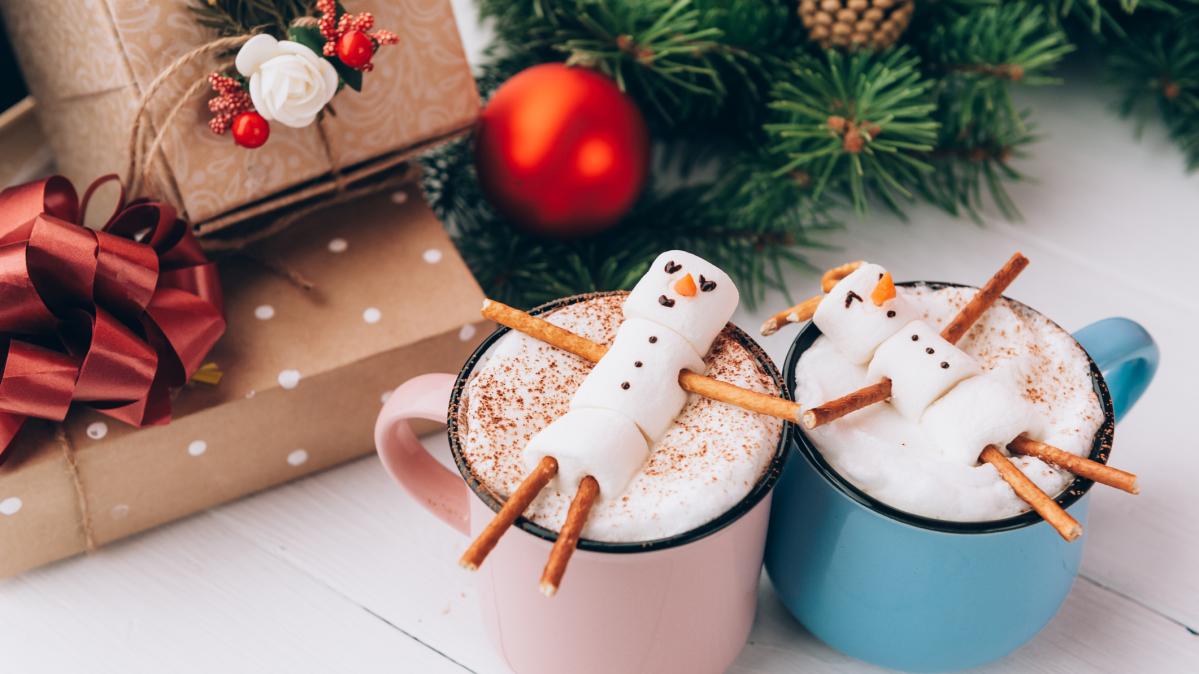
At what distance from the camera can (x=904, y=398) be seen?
0.56 m

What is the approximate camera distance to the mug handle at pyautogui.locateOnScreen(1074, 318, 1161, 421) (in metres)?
0.62

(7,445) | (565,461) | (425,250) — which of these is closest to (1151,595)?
(565,461)

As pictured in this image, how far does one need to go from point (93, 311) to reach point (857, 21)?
611 mm

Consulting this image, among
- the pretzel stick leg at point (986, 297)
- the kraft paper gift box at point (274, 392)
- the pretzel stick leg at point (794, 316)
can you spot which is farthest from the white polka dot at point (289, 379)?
the pretzel stick leg at point (986, 297)

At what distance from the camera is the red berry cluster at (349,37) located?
2.15 ft

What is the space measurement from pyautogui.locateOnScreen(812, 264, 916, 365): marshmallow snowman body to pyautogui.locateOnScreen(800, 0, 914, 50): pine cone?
0.32m

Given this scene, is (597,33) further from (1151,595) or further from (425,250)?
(1151,595)

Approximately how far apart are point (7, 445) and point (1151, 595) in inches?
29.7

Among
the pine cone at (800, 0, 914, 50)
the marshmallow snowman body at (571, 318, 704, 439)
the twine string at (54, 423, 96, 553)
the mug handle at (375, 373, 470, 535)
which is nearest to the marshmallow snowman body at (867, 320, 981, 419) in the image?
the marshmallow snowman body at (571, 318, 704, 439)

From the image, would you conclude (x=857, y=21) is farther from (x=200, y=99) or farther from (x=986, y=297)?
(x=200, y=99)

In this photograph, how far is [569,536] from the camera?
0.48 m

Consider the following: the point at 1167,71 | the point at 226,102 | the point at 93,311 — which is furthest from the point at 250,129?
the point at 1167,71

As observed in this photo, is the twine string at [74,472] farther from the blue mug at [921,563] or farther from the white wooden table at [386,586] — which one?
the blue mug at [921,563]

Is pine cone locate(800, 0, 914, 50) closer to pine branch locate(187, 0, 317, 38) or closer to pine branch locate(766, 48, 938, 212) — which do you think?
pine branch locate(766, 48, 938, 212)
